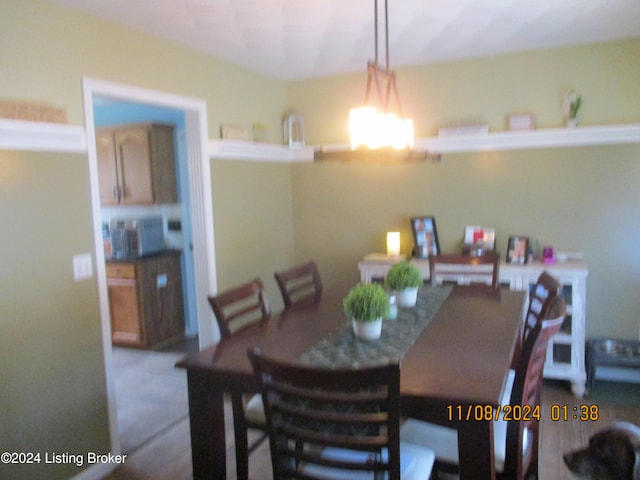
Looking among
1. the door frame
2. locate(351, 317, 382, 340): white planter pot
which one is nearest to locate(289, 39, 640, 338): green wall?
the door frame

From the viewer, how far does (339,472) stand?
1690 mm

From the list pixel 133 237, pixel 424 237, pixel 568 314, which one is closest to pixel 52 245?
pixel 133 237

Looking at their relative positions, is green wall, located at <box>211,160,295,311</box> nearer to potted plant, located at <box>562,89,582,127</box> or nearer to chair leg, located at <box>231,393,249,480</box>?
chair leg, located at <box>231,393,249,480</box>

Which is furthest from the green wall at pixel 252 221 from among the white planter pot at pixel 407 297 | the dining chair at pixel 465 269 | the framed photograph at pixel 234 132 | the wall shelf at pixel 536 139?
the white planter pot at pixel 407 297

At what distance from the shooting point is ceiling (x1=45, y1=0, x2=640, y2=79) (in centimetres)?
258

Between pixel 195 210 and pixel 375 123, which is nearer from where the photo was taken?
pixel 375 123

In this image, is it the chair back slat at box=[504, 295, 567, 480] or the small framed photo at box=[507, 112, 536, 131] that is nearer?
the chair back slat at box=[504, 295, 567, 480]

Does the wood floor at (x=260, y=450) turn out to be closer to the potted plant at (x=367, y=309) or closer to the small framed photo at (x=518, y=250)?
the small framed photo at (x=518, y=250)

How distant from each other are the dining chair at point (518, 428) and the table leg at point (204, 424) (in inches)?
28.6

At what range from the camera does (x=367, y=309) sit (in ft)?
6.51

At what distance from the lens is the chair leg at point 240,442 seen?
2123mm

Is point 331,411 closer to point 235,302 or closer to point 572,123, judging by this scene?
point 235,302

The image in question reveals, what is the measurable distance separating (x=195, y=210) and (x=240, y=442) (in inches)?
69.6

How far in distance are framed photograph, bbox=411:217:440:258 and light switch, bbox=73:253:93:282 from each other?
2372 mm
